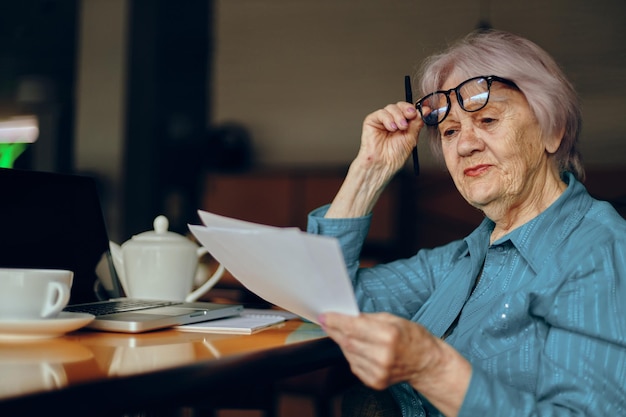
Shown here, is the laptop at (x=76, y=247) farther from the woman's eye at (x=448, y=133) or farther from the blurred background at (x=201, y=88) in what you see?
the blurred background at (x=201, y=88)

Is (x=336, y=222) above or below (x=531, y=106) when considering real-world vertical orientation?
below

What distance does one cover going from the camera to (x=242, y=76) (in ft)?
16.3

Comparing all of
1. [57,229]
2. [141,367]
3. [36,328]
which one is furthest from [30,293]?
[57,229]

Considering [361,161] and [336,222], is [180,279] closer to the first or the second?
[336,222]

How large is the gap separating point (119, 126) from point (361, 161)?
3.69 meters

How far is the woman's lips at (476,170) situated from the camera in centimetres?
124

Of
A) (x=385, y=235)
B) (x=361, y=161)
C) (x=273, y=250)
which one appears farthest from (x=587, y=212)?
(x=385, y=235)

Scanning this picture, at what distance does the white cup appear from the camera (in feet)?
2.79

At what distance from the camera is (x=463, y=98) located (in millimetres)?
1274

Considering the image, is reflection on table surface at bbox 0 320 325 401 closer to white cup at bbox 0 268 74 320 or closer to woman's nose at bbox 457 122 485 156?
white cup at bbox 0 268 74 320

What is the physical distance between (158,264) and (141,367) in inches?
24.2

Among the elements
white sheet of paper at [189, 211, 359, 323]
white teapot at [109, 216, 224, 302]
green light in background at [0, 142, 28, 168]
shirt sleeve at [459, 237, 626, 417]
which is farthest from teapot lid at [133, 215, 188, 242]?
green light in background at [0, 142, 28, 168]

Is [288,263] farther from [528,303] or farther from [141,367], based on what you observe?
[528,303]

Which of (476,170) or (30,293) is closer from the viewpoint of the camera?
(30,293)
